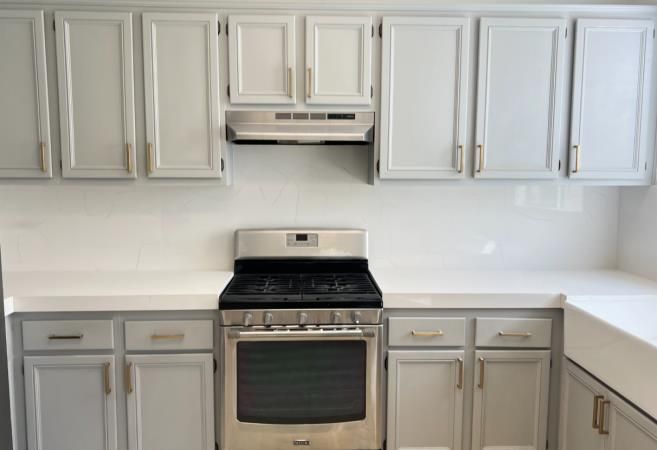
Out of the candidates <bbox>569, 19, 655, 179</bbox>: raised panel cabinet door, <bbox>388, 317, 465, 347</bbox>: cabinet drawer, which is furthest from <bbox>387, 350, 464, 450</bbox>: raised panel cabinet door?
<bbox>569, 19, 655, 179</bbox>: raised panel cabinet door

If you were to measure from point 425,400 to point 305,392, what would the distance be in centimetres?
55

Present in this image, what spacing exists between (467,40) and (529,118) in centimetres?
49

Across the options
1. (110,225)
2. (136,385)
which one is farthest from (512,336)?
(110,225)

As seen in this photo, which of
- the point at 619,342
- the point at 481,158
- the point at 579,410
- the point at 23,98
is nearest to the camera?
the point at 619,342

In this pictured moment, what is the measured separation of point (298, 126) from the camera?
7.32 feet

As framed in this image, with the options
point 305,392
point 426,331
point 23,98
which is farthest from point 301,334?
point 23,98

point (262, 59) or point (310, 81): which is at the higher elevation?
point (262, 59)

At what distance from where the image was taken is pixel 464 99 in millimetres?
2262

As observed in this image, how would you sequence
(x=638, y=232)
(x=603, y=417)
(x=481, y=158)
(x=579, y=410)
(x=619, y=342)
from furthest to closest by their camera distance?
(x=638, y=232) → (x=481, y=158) → (x=579, y=410) → (x=603, y=417) → (x=619, y=342)

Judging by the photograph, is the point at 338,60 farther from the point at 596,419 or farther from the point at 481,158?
the point at 596,419

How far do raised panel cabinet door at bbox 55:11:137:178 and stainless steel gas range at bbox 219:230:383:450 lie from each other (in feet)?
2.90

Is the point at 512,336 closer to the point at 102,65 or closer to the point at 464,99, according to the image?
the point at 464,99

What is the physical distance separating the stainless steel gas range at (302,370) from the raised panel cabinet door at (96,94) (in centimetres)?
88

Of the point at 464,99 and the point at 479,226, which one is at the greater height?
the point at 464,99
